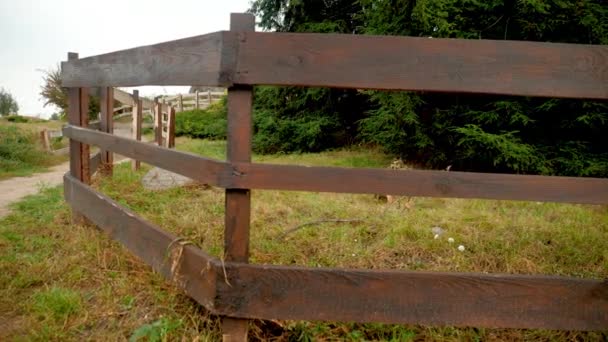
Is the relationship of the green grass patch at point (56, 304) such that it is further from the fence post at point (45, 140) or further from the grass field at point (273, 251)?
the fence post at point (45, 140)

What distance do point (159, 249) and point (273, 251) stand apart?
1.09 m

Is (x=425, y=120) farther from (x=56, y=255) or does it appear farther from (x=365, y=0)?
(x=56, y=255)

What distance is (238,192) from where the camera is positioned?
2.22m

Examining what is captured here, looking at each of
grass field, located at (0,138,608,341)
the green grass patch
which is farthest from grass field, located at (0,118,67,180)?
the green grass patch

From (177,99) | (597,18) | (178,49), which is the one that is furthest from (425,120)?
(177,99)

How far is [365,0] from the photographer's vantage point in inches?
363

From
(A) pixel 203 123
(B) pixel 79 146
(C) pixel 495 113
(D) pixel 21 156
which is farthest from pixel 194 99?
(B) pixel 79 146

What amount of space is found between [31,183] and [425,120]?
738cm

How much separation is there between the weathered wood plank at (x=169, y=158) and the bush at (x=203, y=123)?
12.6 metres

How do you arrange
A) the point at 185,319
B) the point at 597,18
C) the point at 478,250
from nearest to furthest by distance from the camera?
the point at 185,319
the point at 478,250
the point at 597,18

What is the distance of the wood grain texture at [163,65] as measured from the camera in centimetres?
224

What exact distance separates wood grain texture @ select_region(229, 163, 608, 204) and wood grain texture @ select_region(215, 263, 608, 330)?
1.45ft

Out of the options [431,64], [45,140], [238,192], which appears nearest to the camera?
[431,64]

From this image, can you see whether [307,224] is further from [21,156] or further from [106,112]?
[21,156]
